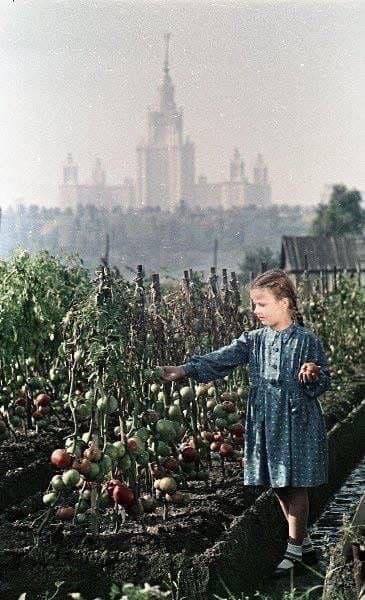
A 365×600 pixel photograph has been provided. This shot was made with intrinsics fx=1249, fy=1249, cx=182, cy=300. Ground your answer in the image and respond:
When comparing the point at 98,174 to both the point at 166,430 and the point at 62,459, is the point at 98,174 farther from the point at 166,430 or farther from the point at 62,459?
the point at 62,459

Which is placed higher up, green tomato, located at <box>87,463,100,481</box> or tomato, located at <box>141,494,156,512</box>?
green tomato, located at <box>87,463,100,481</box>

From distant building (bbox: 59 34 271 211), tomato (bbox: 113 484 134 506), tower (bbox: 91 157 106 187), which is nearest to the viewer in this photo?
tomato (bbox: 113 484 134 506)

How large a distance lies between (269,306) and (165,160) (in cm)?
7850

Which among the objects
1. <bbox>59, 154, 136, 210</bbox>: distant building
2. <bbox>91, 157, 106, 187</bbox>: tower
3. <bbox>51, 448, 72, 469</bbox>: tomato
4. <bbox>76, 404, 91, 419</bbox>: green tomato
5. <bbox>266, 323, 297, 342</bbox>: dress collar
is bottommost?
<bbox>51, 448, 72, 469</bbox>: tomato

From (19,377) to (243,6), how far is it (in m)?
84.9

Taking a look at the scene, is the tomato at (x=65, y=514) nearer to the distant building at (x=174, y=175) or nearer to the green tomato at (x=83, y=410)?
the green tomato at (x=83, y=410)

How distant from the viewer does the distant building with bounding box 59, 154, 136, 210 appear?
2655 inches

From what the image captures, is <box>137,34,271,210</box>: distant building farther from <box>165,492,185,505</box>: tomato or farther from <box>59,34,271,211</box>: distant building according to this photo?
<box>165,492,185,505</box>: tomato

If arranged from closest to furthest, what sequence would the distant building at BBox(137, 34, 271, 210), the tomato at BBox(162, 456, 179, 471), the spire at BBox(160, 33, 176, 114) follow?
→ the tomato at BBox(162, 456, 179, 471) < the spire at BBox(160, 33, 176, 114) < the distant building at BBox(137, 34, 271, 210)

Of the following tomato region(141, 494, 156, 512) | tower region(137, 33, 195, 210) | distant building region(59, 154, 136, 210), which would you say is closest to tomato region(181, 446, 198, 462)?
tomato region(141, 494, 156, 512)

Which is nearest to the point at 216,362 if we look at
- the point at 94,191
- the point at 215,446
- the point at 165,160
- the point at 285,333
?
the point at 285,333

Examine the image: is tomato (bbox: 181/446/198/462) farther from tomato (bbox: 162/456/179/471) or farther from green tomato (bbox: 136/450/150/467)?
green tomato (bbox: 136/450/150/467)

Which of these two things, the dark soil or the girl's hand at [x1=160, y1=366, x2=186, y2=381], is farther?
the girl's hand at [x1=160, y1=366, x2=186, y2=381]

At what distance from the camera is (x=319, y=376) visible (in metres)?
5.37
